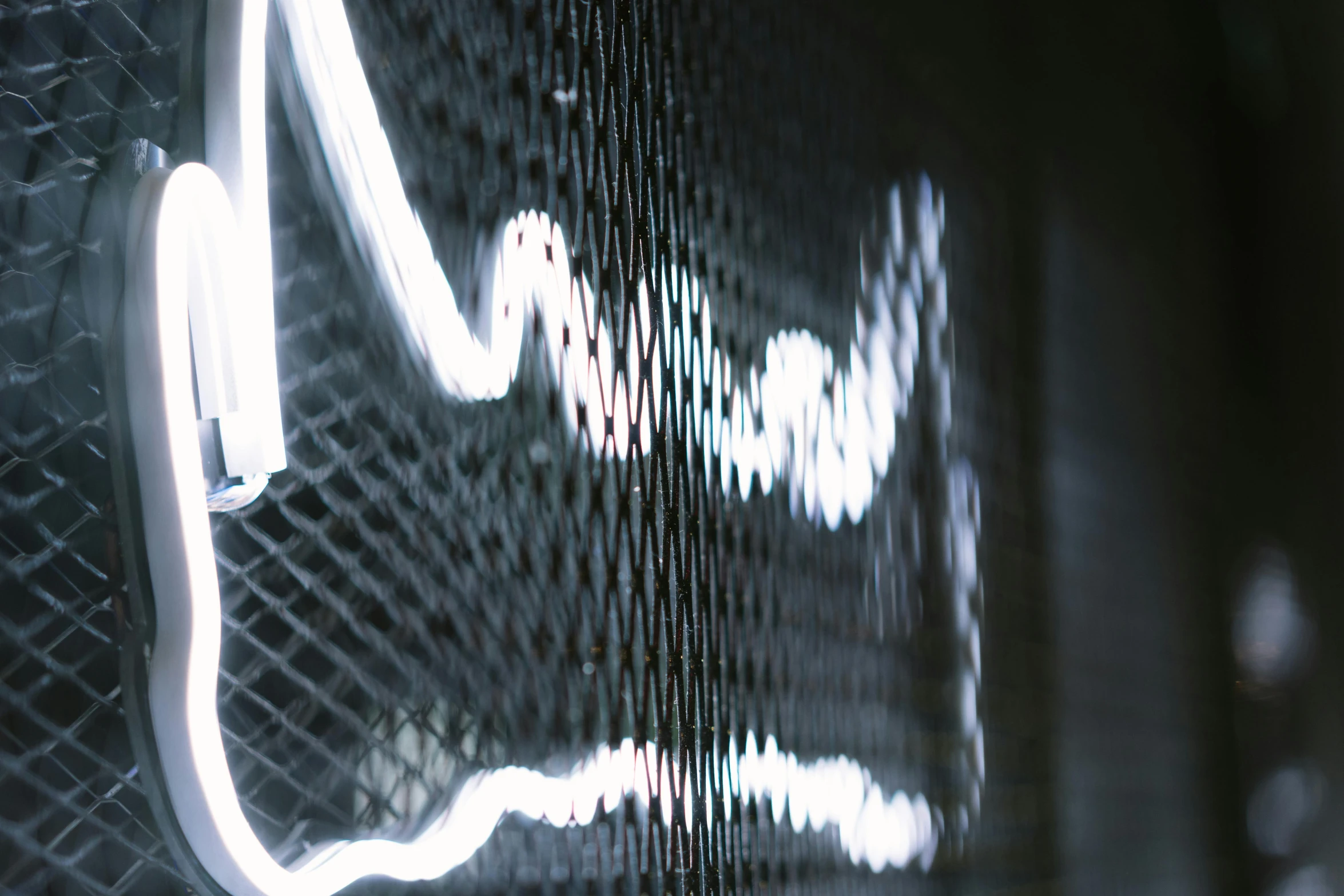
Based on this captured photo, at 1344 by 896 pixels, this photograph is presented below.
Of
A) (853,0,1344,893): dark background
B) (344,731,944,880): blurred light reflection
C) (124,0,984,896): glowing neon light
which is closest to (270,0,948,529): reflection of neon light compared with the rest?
(124,0,984,896): glowing neon light

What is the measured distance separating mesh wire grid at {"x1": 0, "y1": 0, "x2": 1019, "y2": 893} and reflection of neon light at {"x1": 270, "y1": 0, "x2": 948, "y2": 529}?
12 millimetres

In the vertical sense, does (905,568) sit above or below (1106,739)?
above

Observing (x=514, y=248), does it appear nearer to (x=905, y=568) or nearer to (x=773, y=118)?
(x=773, y=118)

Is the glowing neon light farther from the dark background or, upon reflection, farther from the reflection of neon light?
the dark background

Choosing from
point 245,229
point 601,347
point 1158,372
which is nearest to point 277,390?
point 245,229

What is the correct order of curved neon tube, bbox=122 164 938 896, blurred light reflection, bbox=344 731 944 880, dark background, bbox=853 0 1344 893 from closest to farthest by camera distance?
curved neon tube, bbox=122 164 938 896, blurred light reflection, bbox=344 731 944 880, dark background, bbox=853 0 1344 893

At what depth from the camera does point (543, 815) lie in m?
0.36

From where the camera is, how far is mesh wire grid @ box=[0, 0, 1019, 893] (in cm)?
23

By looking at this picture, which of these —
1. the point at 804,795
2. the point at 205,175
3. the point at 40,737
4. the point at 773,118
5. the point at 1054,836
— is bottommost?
the point at 1054,836

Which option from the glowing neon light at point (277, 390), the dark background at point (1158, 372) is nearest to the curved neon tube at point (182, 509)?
the glowing neon light at point (277, 390)

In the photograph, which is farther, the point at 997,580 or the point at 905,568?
the point at 997,580

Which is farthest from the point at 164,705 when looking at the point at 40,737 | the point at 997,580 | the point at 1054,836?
the point at 1054,836

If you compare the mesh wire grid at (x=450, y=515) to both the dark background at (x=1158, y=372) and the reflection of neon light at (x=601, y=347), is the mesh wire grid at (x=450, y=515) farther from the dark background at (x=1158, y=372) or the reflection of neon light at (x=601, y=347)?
the dark background at (x=1158, y=372)

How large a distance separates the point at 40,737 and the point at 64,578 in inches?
1.3
